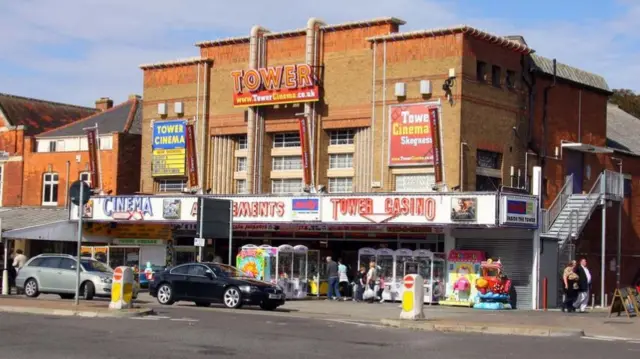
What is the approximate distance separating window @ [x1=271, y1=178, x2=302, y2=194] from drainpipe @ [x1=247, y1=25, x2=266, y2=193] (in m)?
1.08

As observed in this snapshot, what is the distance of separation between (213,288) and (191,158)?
1651cm

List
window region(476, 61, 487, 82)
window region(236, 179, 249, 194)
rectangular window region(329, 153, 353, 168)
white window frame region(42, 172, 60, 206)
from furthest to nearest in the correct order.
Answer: white window frame region(42, 172, 60, 206), window region(236, 179, 249, 194), rectangular window region(329, 153, 353, 168), window region(476, 61, 487, 82)

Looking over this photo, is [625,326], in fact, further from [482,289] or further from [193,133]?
[193,133]

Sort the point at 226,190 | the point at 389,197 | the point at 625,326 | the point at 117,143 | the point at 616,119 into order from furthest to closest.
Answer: the point at 616,119, the point at 117,143, the point at 226,190, the point at 389,197, the point at 625,326

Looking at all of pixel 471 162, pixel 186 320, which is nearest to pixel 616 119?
pixel 471 162

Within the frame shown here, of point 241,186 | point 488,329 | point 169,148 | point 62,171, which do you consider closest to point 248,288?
point 488,329

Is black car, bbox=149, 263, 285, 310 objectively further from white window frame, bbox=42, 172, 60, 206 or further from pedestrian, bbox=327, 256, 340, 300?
white window frame, bbox=42, 172, 60, 206

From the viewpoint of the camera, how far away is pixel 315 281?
38125 millimetres

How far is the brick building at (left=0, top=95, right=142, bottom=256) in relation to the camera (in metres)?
46.9

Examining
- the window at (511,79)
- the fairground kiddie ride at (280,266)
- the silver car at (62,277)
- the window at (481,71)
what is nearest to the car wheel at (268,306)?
the silver car at (62,277)

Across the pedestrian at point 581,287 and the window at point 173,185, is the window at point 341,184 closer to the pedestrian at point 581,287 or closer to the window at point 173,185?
the window at point 173,185

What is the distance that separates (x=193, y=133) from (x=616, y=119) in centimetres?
2353

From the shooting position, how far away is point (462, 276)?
3472cm

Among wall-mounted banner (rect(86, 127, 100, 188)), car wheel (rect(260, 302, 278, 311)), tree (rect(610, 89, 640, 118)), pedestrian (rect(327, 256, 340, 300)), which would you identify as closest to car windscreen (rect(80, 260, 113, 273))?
car wheel (rect(260, 302, 278, 311))
